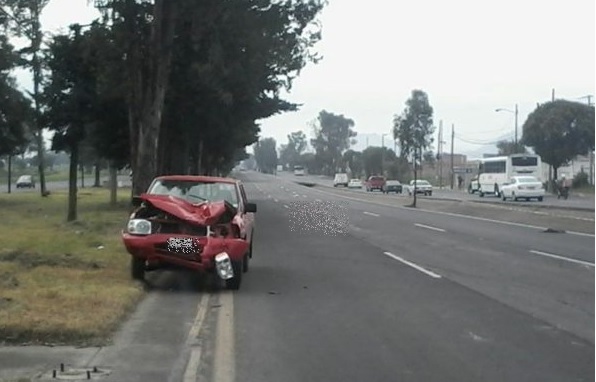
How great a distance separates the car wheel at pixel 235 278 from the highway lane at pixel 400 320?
0.21m

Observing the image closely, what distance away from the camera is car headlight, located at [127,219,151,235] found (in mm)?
13086

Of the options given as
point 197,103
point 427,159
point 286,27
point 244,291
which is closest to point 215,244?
point 244,291

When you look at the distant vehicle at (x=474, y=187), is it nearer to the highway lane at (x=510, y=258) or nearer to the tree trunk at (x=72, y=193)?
the highway lane at (x=510, y=258)

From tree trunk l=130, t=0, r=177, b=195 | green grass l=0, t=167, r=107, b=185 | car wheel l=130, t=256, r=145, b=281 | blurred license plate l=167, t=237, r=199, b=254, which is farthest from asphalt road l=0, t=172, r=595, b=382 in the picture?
green grass l=0, t=167, r=107, b=185

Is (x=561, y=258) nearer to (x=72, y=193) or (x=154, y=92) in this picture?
(x=154, y=92)

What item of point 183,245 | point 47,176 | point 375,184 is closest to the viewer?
point 183,245

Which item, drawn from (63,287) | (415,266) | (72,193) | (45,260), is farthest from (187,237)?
(72,193)

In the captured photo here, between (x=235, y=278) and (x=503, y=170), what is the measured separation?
53.2m

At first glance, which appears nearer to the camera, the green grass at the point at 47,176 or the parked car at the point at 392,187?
the parked car at the point at 392,187

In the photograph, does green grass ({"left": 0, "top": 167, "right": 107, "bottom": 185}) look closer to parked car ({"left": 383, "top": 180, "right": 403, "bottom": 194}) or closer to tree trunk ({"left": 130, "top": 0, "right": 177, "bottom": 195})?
parked car ({"left": 383, "top": 180, "right": 403, "bottom": 194})

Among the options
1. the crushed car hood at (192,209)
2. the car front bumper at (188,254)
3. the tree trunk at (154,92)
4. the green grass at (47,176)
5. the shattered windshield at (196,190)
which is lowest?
the green grass at (47,176)

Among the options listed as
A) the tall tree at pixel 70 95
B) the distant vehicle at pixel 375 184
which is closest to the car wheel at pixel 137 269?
the tall tree at pixel 70 95

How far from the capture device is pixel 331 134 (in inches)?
7485

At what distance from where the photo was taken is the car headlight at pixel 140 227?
13.1 m
